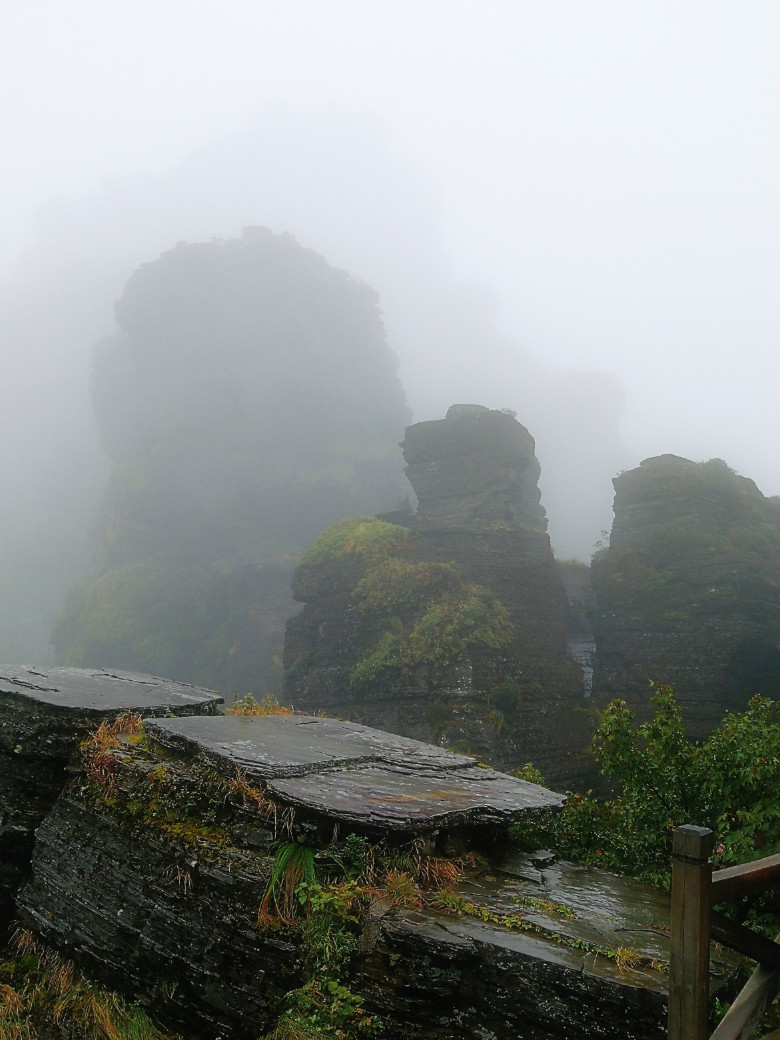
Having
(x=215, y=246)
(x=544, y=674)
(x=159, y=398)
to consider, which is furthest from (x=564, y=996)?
(x=215, y=246)

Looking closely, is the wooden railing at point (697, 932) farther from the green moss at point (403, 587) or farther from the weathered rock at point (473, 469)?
the weathered rock at point (473, 469)

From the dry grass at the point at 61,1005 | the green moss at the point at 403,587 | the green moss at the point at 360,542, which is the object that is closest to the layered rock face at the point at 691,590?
the green moss at the point at 403,587

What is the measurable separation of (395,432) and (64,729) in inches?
2505

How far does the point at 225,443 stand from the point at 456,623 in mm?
49703

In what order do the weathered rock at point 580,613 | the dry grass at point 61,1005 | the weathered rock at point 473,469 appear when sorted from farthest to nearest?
the weathered rock at point 473,469, the weathered rock at point 580,613, the dry grass at point 61,1005

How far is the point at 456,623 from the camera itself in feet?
72.4

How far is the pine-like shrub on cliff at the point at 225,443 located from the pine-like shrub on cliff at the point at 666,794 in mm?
39751

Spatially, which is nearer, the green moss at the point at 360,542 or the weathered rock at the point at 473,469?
the green moss at the point at 360,542

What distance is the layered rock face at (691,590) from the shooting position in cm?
2016

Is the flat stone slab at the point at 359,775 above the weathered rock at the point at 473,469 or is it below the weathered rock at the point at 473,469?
below

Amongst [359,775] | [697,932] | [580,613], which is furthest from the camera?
[580,613]

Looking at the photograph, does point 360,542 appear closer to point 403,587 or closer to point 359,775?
point 403,587

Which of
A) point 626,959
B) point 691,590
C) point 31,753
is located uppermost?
point 691,590

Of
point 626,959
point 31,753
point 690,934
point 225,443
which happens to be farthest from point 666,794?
point 225,443
